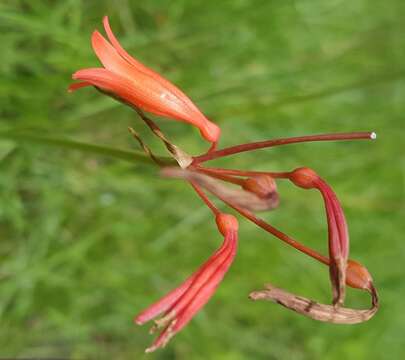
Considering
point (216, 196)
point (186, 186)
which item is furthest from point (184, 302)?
point (186, 186)

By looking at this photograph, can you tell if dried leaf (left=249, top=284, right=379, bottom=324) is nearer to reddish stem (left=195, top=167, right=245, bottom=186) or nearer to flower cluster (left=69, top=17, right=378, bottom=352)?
flower cluster (left=69, top=17, right=378, bottom=352)

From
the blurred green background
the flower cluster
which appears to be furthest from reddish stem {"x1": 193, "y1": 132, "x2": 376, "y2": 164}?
the blurred green background

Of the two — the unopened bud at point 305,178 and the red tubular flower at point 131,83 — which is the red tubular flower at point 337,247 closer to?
the unopened bud at point 305,178

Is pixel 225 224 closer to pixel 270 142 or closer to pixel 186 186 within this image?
pixel 270 142

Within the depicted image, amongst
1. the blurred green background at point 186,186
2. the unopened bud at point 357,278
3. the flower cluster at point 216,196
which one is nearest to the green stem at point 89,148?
the flower cluster at point 216,196

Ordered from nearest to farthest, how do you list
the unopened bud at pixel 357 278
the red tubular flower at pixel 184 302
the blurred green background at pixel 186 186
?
the red tubular flower at pixel 184 302
the unopened bud at pixel 357 278
the blurred green background at pixel 186 186

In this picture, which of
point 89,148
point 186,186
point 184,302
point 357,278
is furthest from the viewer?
point 186,186

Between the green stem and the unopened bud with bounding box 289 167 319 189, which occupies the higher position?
the green stem
